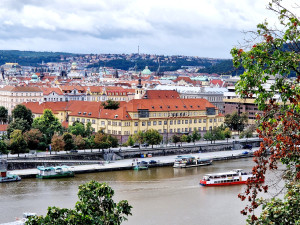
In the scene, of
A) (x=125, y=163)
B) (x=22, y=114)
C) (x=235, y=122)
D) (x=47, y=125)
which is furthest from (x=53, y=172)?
(x=235, y=122)

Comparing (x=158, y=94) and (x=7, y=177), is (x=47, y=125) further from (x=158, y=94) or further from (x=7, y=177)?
(x=158, y=94)

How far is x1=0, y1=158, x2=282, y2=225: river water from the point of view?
20844 millimetres

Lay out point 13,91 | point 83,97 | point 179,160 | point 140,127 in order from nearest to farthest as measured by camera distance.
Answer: point 179,160 → point 140,127 → point 13,91 → point 83,97

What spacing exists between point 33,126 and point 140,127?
721cm

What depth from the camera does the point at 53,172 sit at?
3016 centimetres

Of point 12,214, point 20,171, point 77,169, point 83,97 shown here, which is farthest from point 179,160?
point 83,97

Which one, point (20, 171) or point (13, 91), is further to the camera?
point (13, 91)

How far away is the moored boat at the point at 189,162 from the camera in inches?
1353

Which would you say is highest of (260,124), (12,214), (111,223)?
(260,124)

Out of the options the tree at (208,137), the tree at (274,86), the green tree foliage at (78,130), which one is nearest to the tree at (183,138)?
the tree at (208,137)

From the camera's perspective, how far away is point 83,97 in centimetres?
6606

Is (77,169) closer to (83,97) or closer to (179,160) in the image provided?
(179,160)

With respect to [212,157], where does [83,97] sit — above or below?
above

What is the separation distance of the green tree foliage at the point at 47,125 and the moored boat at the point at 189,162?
25.3 ft
